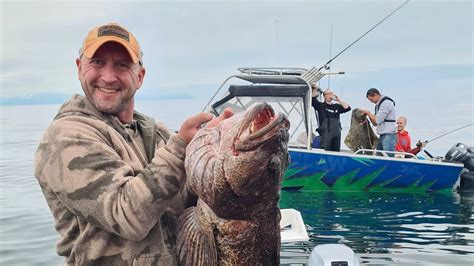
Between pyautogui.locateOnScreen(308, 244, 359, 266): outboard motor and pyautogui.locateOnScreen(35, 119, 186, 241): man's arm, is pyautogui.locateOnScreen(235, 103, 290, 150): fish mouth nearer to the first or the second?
pyautogui.locateOnScreen(35, 119, 186, 241): man's arm

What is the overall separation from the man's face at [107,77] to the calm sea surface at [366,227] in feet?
17.0

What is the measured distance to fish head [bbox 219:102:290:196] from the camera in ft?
6.68

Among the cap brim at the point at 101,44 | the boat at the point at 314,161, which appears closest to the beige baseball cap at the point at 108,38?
the cap brim at the point at 101,44

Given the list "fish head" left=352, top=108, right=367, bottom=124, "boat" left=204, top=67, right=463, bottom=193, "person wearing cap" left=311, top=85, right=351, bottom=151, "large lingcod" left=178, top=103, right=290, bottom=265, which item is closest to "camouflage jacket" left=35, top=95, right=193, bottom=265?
"large lingcod" left=178, top=103, right=290, bottom=265

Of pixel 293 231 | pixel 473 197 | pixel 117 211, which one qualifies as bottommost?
pixel 473 197

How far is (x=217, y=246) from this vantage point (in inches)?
89.0

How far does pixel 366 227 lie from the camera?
9430 mm

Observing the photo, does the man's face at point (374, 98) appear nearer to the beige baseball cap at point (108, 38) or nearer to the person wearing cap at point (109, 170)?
the person wearing cap at point (109, 170)

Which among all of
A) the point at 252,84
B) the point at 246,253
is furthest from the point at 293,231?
the point at 252,84

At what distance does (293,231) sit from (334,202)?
19.9 feet

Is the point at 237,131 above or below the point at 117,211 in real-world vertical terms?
above

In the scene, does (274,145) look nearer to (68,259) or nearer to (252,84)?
(68,259)

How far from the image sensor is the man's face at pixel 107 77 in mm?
2404

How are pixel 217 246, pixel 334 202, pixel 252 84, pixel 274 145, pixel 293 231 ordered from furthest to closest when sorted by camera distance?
pixel 252 84 < pixel 334 202 < pixel 293 231 < pixel 217 246 < pixel 274 145
